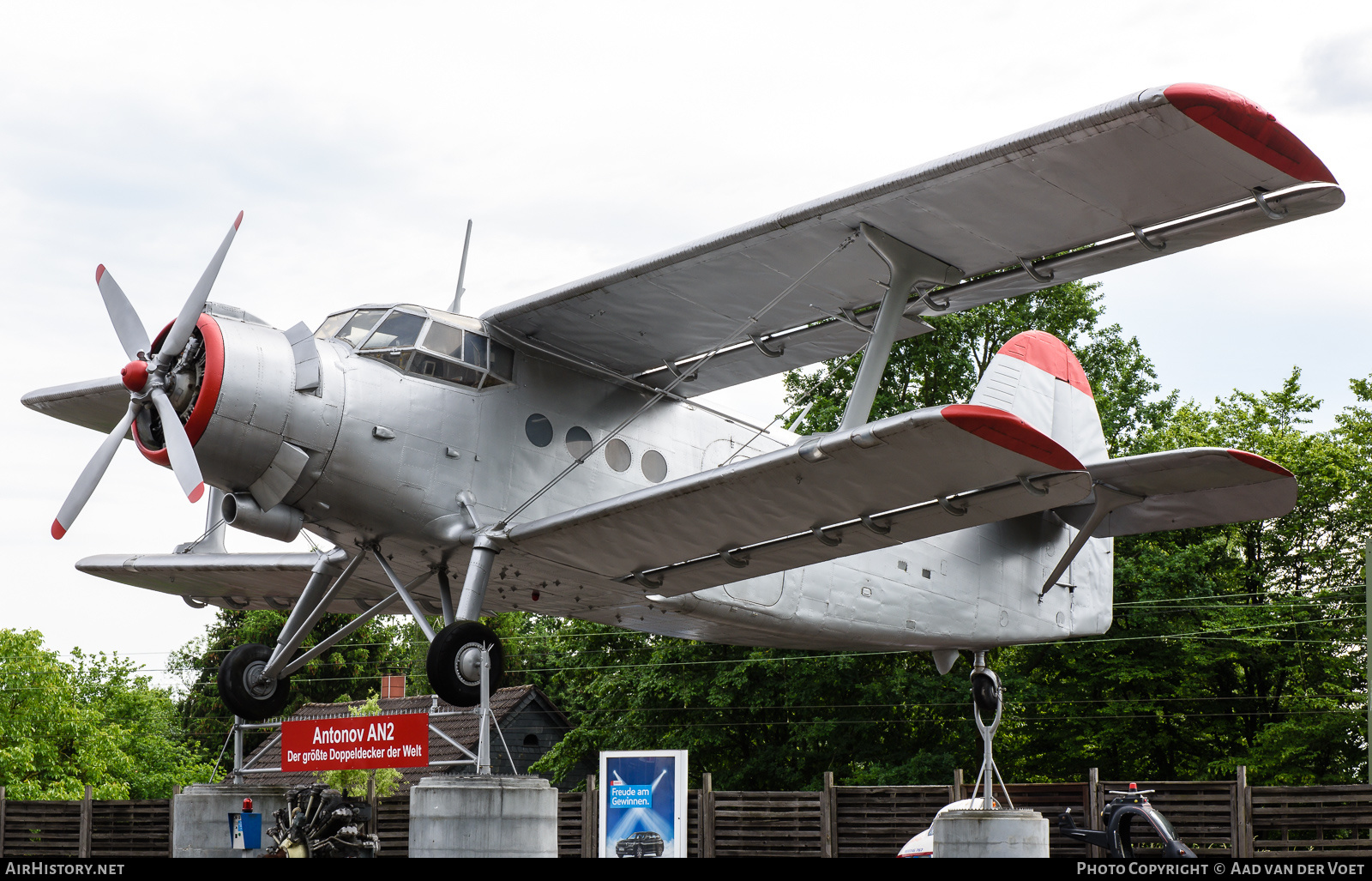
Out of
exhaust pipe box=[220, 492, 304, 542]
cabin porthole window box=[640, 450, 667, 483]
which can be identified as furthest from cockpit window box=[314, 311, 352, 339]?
cabin porthole window box=[640, 450, 667, 483]

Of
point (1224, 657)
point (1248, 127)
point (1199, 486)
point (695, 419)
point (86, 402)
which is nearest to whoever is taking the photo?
point (1248, 127)

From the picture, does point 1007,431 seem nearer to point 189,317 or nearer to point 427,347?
point 427,347

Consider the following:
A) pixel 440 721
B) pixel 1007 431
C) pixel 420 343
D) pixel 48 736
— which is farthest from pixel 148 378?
pixel 48 736

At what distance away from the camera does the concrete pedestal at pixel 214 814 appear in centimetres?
1380

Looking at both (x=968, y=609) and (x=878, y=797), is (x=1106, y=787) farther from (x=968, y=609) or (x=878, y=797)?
(x=968, y=609)

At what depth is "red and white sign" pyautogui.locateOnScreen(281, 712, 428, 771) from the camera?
11531 millimetres

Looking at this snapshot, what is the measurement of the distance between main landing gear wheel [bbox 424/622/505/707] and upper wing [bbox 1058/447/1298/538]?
646cm

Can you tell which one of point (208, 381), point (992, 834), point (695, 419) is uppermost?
point (695, 419)

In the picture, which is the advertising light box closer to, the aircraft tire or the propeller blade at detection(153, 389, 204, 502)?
the aircraft tire

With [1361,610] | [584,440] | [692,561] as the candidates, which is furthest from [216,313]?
[1361,610]

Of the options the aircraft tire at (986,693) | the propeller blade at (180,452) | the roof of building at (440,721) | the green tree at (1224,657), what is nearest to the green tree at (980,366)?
the green tree at (1224,657)

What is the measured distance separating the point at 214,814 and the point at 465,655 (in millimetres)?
5252

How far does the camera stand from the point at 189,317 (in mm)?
10727

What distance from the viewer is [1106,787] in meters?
19.1
